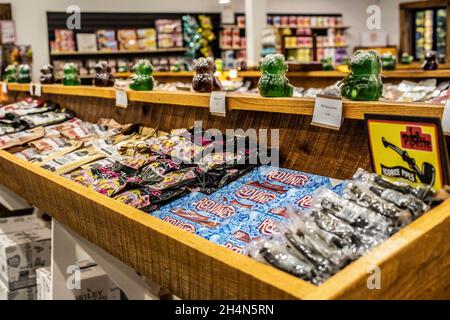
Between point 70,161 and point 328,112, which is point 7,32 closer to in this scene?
point 70,161

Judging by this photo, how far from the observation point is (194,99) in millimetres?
1981

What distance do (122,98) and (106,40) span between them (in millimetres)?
7034

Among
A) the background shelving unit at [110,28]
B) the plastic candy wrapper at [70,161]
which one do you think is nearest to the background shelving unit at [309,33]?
the background shelving unit at [110,28]

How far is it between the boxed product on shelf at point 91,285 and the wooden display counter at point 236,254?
0.55 meters

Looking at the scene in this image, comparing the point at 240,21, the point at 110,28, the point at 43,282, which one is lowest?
the point at 43,282

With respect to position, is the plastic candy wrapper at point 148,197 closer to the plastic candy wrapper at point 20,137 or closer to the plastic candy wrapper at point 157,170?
the plastic candy wrapper at point 157,170

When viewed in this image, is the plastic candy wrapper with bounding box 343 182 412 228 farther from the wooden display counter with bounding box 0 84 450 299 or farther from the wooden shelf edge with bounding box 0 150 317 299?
the wooden shelf edge with bounding box 0 150 317 299

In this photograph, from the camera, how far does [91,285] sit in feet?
8.29

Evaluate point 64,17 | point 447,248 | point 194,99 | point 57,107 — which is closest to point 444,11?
point 64,17

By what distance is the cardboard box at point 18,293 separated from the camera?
2848 millimetres

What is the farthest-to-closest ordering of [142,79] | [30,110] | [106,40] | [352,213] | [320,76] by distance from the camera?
[106,40], [320,76], [30,110], [142,79], [352,213]

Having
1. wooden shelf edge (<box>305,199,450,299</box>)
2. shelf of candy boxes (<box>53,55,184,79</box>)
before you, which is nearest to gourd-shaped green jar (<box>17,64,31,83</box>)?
wooden shelf edge (<box>305,199,450,299</box>)

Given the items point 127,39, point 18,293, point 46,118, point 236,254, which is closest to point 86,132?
point 46,118

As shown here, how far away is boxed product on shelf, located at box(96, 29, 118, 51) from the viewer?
29.7ft
